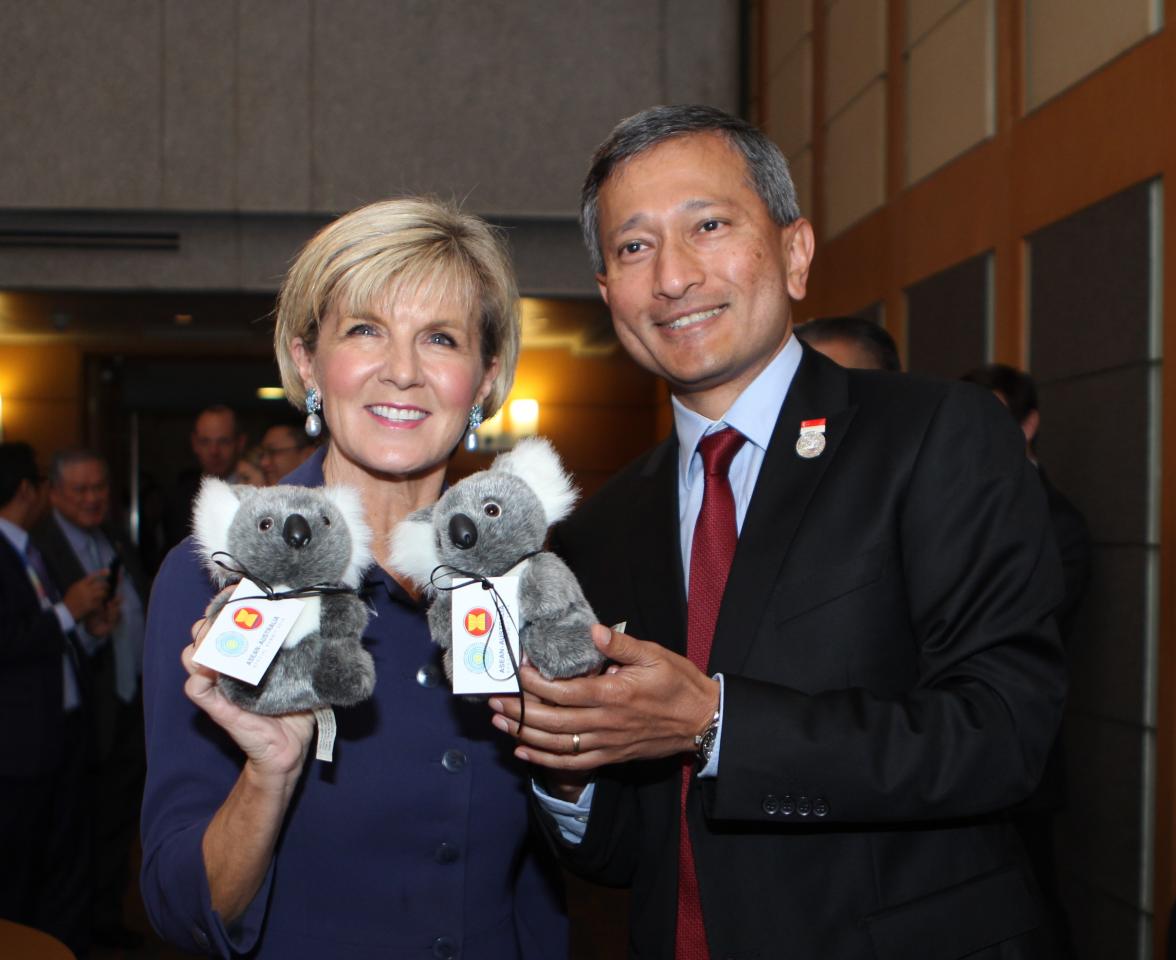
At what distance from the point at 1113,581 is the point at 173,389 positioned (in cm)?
897

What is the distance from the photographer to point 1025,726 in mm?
1418

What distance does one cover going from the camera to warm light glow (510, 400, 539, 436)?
9.78 meters

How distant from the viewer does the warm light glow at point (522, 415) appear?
978 cm

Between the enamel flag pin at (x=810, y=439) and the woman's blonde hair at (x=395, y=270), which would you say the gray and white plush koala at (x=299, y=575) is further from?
the enamel flag pin at (x=810, y=439)

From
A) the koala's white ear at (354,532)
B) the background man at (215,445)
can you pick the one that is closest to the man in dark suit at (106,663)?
the background man at (215,445)

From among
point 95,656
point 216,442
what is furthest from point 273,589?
point 216,442

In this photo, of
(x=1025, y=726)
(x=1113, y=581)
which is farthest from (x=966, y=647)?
(x=1113, y=581)

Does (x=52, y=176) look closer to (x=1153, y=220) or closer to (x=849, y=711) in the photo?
(x=1153, y=220)

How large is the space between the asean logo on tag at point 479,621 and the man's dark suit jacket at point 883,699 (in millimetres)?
317

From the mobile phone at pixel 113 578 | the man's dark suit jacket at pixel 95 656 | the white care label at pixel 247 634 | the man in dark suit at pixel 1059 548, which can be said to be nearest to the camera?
the white care label at pixel 247 634

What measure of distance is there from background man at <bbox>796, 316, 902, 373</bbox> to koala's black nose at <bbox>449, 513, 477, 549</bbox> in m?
1.80

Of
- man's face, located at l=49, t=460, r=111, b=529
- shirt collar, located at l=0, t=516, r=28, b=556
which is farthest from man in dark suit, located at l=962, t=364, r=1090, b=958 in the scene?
man's face, located at l=49, t=460, r=111, b=529

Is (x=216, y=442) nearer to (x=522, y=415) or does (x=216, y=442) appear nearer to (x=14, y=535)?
(x=14, y=535)

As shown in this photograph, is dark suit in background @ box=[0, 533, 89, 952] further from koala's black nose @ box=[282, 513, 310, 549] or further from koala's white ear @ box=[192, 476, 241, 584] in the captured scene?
koala's black nose @ box=[282, 513, 310, 549]
